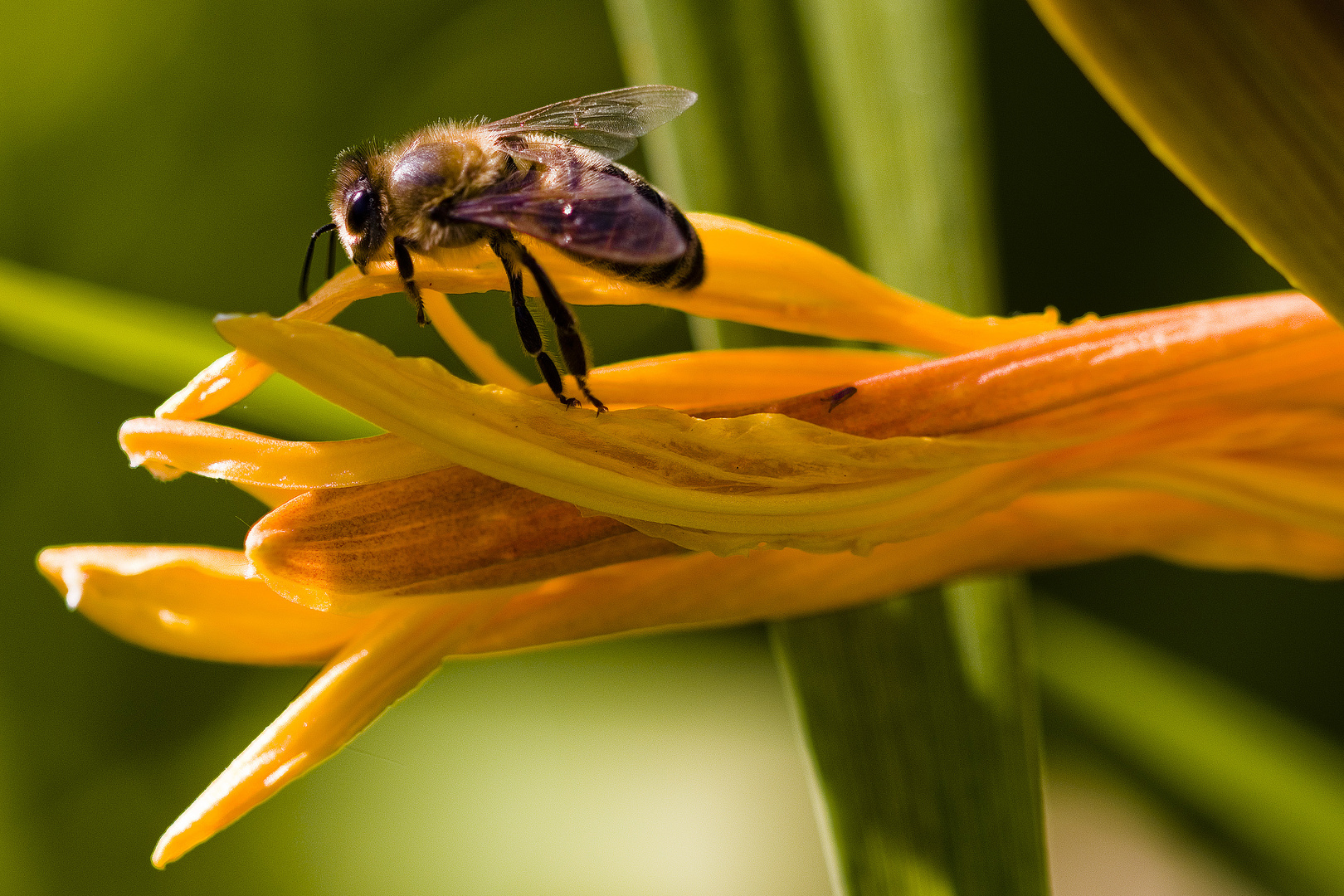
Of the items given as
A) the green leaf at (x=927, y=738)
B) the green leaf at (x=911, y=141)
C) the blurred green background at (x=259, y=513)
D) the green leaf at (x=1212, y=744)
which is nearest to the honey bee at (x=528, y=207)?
the green leaf at (x=911, y=141)

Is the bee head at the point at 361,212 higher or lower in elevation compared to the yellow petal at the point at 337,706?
higher

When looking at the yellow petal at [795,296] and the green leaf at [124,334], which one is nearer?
the yellow petal at [795,296]

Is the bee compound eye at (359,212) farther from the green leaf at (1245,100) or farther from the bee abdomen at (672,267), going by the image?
the green leaf at (1245,100)

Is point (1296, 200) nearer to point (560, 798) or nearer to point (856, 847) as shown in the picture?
point (856, 847)

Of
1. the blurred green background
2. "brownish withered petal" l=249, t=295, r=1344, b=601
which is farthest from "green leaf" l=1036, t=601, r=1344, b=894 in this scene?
"brownish withered petal" l=249, t=295, r=1344, b=601

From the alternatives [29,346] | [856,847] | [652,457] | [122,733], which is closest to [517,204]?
[652,457]
